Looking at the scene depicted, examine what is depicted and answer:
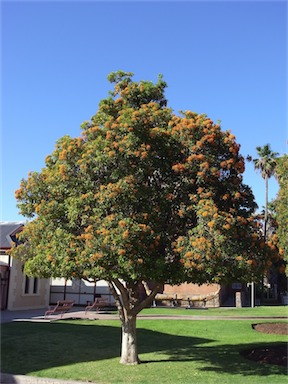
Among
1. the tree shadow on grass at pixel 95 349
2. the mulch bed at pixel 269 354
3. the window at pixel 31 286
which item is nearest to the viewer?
the tree shadow on grass at pixel 95 349

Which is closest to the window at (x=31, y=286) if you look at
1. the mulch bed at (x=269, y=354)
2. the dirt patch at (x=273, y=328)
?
the dirt patch at (x=273, y=328)

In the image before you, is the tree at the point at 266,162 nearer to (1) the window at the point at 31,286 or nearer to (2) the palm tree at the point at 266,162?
(2) the palm tree at the point at 266,162

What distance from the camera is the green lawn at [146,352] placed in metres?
10.1

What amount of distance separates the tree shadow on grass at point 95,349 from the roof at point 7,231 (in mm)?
9485

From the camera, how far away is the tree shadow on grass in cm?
1116

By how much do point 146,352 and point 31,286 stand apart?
1795 centimetres

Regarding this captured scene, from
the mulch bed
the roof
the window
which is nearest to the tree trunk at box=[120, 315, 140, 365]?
the mulch bed

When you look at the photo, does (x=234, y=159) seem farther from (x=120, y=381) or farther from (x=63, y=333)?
(x=63, y=333)

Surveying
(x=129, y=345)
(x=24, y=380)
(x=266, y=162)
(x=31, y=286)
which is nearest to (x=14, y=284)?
(x=31, y=286)

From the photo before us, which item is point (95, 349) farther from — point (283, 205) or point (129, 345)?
point (283, 205)

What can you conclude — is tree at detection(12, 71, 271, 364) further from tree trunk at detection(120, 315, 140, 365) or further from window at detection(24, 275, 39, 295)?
window at detection(24, 275, 39, 295)

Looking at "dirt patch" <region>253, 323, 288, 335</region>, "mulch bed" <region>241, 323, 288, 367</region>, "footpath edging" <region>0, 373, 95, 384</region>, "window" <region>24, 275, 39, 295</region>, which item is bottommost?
"footpath edging" <region>0, 373, 95, 384</region>

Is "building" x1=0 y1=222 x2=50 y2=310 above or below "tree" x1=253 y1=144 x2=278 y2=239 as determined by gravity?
below

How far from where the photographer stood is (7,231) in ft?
96.0
